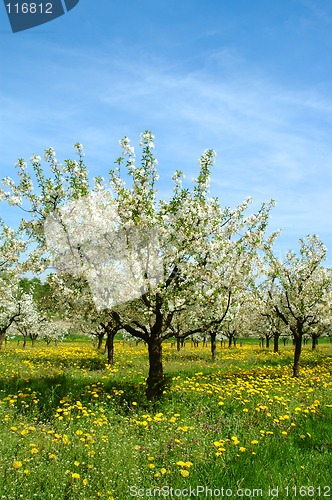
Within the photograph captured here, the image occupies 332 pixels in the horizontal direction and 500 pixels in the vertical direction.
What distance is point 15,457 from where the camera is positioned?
7.05 meters

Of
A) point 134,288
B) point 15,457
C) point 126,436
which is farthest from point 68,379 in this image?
→ point 15,457

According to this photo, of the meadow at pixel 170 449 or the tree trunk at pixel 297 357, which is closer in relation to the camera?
the meadow at pixel 170 449

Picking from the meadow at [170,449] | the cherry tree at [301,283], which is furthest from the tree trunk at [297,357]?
the meadow at [170,449]

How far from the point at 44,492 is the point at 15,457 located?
4.06 feet

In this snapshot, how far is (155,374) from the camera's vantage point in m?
13.3

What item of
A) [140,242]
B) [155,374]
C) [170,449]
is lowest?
[170,449]

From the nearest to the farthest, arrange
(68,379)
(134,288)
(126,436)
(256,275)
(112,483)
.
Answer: (112,483) < (126,436) < (134,288) < (256,275) < (68,379)

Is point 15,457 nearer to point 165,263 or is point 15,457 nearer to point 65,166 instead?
point 165,263

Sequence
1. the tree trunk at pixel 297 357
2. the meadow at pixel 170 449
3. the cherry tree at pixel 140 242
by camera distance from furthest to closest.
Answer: the tree trunk at pixel 297 357
the cherry tree at pixel 140 242
the meadow at pixel 170 449

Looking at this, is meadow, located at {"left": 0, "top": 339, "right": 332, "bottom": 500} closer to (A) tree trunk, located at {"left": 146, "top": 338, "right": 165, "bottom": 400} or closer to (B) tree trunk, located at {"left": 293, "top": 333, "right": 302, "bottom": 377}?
(A) tree trunk, located at {"left": 146, "top": 338, "right": 165, "bottom": 400}

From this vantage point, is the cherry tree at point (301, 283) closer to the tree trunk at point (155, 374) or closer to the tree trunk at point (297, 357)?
the tree trunk at point (297, 357)

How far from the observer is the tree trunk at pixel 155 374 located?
13086 millimetres

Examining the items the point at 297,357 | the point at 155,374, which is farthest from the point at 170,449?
the point at 297,357

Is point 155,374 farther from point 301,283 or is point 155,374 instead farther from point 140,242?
point 301,283
